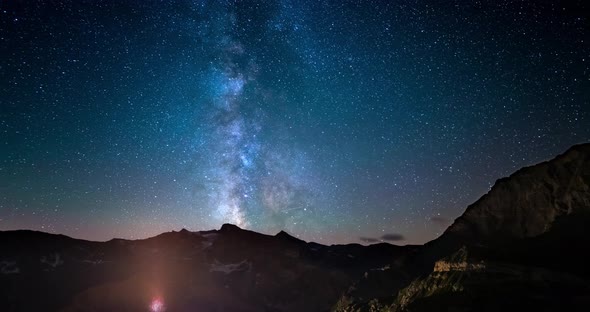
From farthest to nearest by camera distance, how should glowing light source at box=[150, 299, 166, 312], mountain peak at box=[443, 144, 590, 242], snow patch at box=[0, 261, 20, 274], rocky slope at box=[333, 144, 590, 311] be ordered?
glowing light source at box=[150, 299, 166, 312], snow patch at box=[0, 261, 20, 274], mountain peak at box=[443, 144, 590, 242], rocky slope at box=[333, 144, 590, 311]

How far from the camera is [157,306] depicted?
192 meters

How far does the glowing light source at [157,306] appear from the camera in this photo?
189 meters

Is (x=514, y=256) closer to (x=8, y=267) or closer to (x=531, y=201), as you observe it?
(x=531, y=201)

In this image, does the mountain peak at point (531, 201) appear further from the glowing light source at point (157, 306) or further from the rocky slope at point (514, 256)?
the glowing light source at point (157, 306)

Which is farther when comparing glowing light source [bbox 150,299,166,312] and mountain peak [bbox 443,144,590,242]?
glowing light source [bbox 150,299,166,312]

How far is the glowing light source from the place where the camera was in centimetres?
18895

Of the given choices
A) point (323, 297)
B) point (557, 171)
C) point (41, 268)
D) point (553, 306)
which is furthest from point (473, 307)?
point (41, 268)

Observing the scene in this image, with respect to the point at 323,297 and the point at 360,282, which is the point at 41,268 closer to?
the point at 323,297

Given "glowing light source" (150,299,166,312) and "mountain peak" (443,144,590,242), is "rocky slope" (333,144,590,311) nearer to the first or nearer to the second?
"mountain peak" (443,144,590,242)

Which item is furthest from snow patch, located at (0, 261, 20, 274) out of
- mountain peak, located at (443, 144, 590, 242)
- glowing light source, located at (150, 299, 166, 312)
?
mountain peak, located at (443, 144, 590, 242)

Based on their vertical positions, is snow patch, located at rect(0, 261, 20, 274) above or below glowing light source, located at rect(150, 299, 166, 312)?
above

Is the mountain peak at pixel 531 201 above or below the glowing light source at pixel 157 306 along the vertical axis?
above

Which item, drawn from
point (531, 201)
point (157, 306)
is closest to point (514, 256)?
point (531, 201)

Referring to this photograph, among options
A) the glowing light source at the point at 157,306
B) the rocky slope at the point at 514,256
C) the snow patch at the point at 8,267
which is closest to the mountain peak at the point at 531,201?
the rocky slope at the point at 514,256
